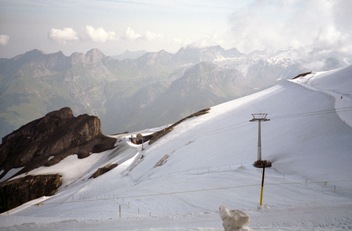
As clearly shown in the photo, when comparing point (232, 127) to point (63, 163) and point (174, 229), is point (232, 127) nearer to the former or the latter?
point (174, 229)

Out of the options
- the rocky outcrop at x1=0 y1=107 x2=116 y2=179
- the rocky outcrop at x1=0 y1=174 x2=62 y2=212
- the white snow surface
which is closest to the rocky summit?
the rocky outcrop at x1=0 y1=107 x2=116 y2=179

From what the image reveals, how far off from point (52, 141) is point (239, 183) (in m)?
90.0

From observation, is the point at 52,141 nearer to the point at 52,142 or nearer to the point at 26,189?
the point at 52,142

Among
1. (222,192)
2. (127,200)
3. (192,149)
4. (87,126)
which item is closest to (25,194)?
(87,126)

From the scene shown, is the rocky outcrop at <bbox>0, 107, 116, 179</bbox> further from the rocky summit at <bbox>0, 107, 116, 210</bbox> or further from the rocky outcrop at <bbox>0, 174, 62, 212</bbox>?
the rocky outcrop at <bbox>0, 174, 62, 212</bbox>

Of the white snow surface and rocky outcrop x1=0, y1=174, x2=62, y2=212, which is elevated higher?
the white snow surface

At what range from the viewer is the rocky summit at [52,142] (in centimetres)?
9469

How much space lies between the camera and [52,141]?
102m

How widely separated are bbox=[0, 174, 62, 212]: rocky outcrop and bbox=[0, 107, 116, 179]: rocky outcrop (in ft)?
40.7

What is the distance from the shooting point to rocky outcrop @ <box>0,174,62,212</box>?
72.1m

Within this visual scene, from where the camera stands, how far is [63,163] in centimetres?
8725

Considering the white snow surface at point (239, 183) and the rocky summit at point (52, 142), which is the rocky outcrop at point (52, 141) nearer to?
the rocky summit at point (52, 142)

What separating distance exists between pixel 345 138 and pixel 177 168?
25.0m

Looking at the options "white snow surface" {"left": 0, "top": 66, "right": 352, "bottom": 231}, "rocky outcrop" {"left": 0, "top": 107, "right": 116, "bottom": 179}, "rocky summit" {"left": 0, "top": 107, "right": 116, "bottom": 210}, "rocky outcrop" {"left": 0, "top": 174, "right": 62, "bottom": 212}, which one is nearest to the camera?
"white snow surface" {"left": 0, "top": 66, "right": 352, "bottom": 231}
